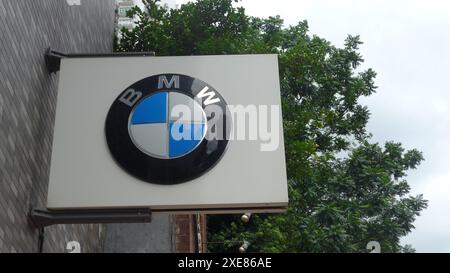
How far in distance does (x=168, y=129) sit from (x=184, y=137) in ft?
0.61

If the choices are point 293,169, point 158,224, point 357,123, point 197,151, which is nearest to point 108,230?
point 158,224

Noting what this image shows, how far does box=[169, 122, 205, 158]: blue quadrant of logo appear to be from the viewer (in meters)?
7.43

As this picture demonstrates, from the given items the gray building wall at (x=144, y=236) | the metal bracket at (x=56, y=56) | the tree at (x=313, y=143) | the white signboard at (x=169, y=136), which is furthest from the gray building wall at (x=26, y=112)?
the tree at (x=313, y=143)

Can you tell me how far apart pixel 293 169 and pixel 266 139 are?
29.0ft

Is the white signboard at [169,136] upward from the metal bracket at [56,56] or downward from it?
downward

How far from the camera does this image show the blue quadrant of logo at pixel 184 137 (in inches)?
292

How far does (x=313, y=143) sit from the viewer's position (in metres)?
17.0

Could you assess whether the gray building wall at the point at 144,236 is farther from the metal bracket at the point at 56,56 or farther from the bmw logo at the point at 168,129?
the bmw logo at the point at 168,129

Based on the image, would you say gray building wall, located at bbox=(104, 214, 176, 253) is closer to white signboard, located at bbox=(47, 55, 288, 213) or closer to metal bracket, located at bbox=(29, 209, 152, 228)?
white signboard, located at bbox=(47, 55, 288, 213)

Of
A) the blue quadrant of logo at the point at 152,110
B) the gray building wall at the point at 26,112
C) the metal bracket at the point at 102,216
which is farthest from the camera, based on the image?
the blue quadrant of logo at the point at 152,110

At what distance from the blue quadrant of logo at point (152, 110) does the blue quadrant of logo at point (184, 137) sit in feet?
0.50

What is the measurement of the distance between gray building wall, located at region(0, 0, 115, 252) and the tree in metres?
7.65
